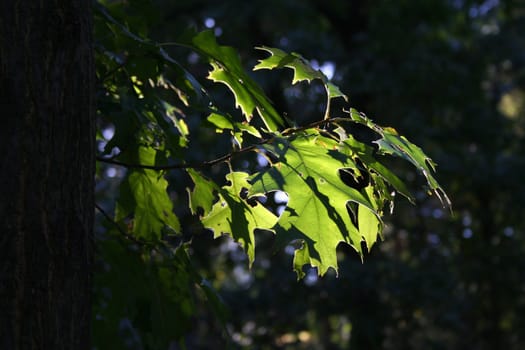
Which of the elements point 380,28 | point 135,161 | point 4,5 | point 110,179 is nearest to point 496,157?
point 380,28

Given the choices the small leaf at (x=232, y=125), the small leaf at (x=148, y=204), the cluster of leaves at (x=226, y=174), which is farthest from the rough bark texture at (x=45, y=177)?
the small leaf at (x=148, y=204)

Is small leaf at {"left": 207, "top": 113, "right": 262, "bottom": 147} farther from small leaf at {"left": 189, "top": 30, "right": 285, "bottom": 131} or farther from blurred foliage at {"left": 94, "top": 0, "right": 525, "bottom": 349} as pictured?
blurred foliage at {"left": 94, "top": 0, "right": 525, "bottom": 349}

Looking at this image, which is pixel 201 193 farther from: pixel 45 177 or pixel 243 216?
pixel 45 177

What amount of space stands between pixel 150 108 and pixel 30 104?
2.10 ft

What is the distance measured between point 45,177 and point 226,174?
21.7 inches

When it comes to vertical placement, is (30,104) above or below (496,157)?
above

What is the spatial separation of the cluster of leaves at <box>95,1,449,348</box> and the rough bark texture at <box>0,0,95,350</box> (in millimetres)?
314

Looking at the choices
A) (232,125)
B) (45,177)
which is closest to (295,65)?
(232,125)

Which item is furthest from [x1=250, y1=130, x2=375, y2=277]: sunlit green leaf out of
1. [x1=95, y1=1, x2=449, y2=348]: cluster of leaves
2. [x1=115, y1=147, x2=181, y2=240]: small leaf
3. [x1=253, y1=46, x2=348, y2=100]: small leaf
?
[x1=115, y1=147, x2=181, y2=240]: small leaf

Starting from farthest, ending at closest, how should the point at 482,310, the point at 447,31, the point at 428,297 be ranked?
the point at 482,310, the point at 447,31, the point at 428,297

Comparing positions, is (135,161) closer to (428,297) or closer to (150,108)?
(150,108)

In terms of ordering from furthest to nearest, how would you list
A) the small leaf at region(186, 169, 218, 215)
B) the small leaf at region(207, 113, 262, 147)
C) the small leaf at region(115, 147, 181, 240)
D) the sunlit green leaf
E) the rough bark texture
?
the small leaf at region(115, 147, 181, 240)
the small leaf at region(186, 169, 218, 215)
the small leaf at region(207, 113, 262, 147)
the sunlit green leaf
the rough bark texture

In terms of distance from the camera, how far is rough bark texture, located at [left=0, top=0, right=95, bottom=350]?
1.66m

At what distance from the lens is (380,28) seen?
10.4 metres
